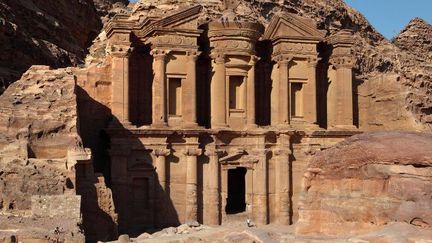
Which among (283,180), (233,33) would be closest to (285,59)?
(233,33)

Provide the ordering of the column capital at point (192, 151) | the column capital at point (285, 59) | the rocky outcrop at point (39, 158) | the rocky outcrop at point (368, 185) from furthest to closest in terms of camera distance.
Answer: the column capital at point (285, 59) < the column capital at point (192, 151) < the rocky outcrop at point (39, 158) < the rocky outcrop at point (368, 185)

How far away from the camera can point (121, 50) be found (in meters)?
26.0

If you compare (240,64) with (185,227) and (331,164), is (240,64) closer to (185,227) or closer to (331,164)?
(185,227)

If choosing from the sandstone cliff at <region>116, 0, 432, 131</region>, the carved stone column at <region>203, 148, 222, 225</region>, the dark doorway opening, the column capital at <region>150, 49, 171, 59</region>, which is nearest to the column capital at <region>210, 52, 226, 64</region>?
the column capital at <region>150, 49, 171, 59</region>

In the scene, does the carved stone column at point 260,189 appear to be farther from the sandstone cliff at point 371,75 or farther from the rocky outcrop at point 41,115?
the rocky outcrop at point 41,115

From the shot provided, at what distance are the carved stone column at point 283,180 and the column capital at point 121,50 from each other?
26.2ft

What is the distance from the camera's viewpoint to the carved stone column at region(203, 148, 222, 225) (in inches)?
1037

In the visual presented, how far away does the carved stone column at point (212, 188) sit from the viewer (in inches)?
1037

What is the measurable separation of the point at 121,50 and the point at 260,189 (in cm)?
882

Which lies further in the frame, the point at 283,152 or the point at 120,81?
the point at 283,152

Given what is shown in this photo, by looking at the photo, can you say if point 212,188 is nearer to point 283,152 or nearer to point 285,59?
point 283,152

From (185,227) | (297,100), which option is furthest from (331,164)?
(297,100)

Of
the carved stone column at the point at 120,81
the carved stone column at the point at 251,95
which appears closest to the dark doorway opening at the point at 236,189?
the carved stone column at the point at 251,95

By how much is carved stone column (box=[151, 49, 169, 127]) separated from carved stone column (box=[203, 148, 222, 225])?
2.67 meters
